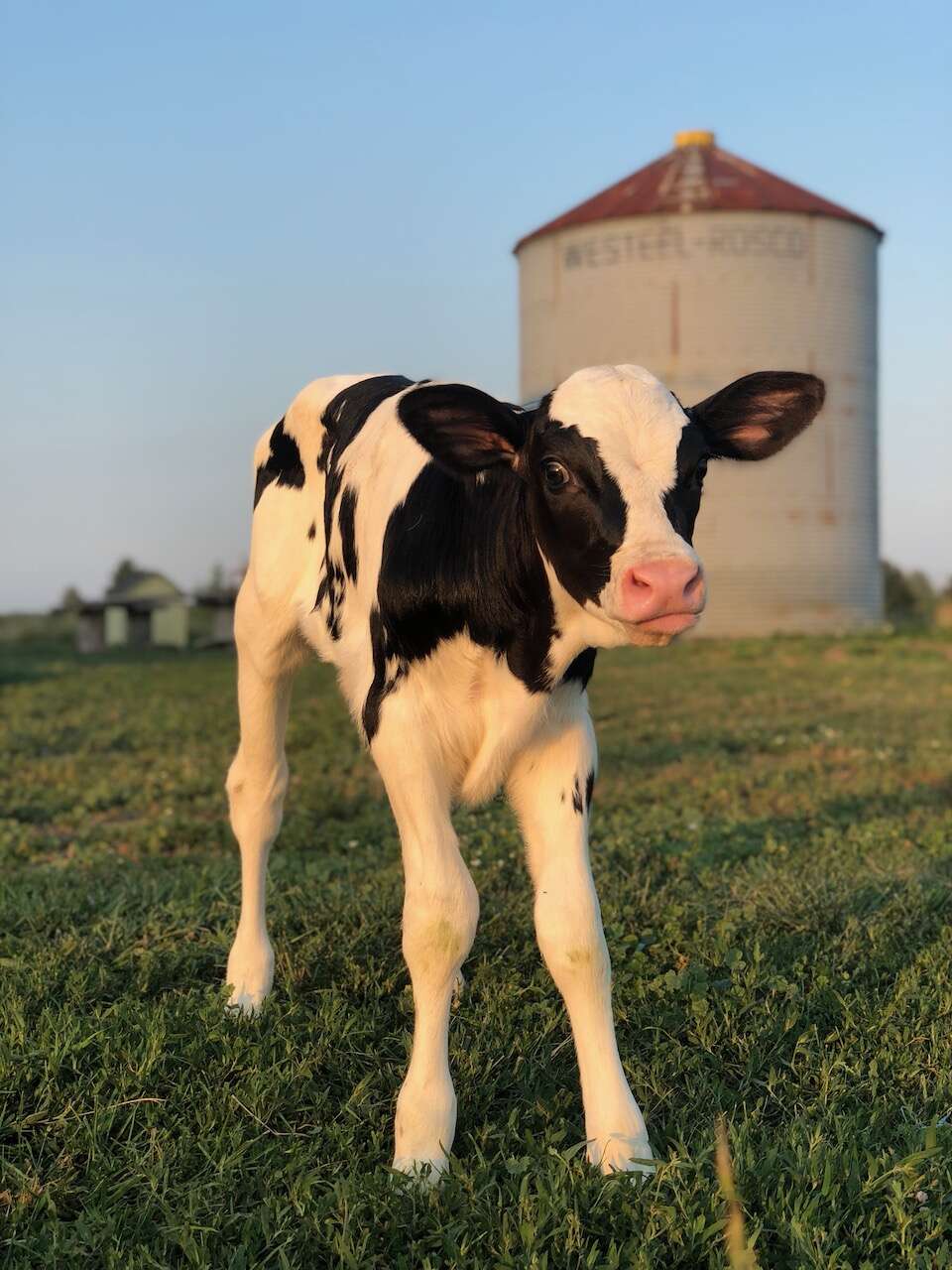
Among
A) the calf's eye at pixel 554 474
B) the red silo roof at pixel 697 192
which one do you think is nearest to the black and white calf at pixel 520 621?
the calf's eye at pixel 554 474

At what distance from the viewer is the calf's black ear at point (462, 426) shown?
323 cm

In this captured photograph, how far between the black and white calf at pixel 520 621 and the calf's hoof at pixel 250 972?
2.97 feet

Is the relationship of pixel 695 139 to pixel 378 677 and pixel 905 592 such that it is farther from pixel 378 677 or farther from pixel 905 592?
pixel 378 677

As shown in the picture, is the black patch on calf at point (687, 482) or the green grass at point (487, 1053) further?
the black patch on calf at point (687, 482)

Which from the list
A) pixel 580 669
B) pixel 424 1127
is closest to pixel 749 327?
pixel 580 669

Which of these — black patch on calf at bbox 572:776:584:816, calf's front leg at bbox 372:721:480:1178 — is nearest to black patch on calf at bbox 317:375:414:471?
calf's front leg at bbox 372:721:480:1178

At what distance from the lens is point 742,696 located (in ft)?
46.7

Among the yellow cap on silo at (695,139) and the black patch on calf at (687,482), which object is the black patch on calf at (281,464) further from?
the yellow cap on silo at (695,139)

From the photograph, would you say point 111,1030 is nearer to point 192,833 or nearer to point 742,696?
point 192,833

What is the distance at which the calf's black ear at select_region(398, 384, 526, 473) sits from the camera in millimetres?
3230

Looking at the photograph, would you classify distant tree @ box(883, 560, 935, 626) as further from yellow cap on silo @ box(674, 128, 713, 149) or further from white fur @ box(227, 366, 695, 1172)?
white fur @ box(227, 366, 695, 1172)

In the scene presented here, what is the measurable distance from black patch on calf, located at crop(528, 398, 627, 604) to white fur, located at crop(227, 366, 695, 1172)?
0.04 m

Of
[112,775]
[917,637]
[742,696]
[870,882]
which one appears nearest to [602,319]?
[917,637]

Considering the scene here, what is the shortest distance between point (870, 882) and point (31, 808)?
498 centimetres
